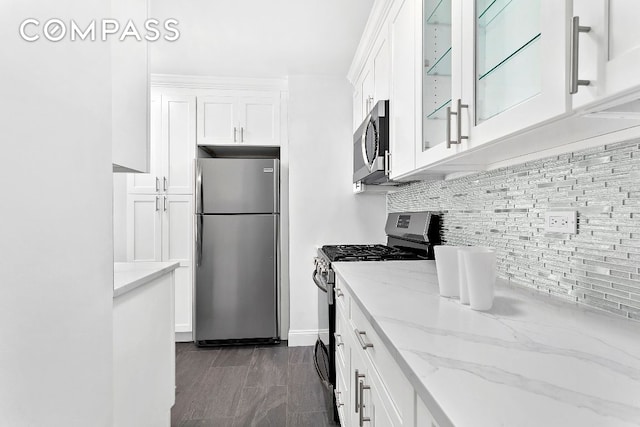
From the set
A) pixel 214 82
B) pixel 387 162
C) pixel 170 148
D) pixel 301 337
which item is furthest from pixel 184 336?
pixel 387 162

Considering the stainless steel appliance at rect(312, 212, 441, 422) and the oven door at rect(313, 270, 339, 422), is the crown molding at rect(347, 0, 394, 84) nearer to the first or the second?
the stainless steel appliance at rect(312, 212, 441, 422)

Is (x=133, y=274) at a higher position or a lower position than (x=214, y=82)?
lower

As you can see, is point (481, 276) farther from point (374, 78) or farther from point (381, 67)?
point (374, 78)

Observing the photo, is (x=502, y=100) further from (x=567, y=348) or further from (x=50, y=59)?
(x=50, y=59)

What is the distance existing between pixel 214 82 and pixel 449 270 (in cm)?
301

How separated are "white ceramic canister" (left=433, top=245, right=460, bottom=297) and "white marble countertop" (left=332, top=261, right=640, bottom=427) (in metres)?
0.04

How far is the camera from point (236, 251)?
3.25 meters

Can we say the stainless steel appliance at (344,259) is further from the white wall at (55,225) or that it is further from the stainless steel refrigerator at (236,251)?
the white wall at (55,225)

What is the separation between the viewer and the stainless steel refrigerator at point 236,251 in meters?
3.23

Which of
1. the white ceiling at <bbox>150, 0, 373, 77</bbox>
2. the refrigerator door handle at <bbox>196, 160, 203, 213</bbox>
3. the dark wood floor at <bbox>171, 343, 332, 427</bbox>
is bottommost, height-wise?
the dark wood floor at <bbox>171, 343, 332, 427</bbox>

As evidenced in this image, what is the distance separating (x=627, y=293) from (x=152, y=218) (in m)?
3.37

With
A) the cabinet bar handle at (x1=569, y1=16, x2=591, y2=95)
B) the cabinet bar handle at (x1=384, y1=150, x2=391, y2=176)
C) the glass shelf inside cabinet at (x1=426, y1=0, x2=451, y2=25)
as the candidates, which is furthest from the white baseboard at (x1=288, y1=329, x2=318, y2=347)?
the cabinet bar handle at (x1=569, y1=16, x2=591, y2=95)

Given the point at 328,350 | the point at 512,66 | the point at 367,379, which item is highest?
the point at 512,66

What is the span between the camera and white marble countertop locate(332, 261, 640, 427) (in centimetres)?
50
